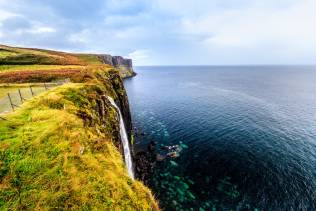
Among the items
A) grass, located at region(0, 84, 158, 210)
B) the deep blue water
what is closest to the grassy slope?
grass, located at region(0, 84, 158, 210)

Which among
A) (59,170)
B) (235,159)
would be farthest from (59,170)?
(235,159)

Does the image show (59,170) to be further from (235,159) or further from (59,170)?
(235,159)

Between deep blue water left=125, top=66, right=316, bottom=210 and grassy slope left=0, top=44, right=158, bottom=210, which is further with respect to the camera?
deep blue water left=125, top=66, right=316, bottom=210

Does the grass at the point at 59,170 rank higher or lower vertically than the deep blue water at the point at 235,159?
higher

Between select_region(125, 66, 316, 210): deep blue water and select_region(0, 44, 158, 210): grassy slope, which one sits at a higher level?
select_region(0, 44, 158, 210): grassy slope

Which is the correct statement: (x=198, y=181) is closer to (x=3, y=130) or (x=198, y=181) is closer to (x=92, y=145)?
(x=92, y=145)

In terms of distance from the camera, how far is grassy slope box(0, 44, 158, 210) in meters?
7.57

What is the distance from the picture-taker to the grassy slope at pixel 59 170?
757 centimetres

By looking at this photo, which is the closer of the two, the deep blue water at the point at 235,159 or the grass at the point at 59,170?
the grass at the point at 59,170

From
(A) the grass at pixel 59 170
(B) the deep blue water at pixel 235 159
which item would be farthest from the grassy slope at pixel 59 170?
(B) the deep blue water at pixel 235 159

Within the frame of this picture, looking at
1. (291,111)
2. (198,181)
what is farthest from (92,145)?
(291,111)

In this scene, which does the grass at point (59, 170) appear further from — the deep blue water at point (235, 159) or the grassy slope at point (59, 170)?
the deep blue water at point (235, 159)

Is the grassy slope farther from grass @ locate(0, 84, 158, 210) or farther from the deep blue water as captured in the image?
the deep blue water

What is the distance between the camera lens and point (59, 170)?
28.5 ft
